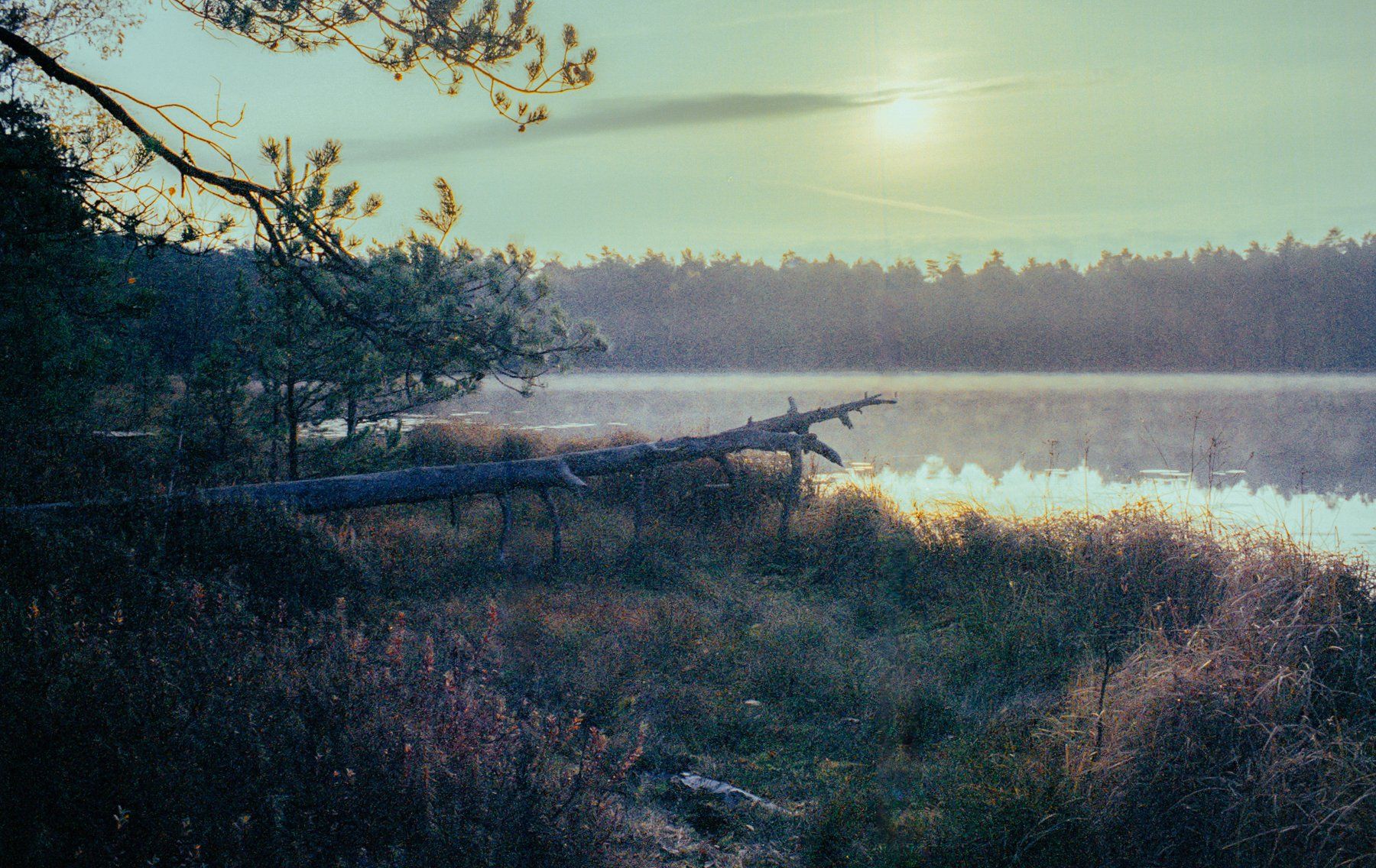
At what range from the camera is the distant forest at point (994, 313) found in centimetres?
6216

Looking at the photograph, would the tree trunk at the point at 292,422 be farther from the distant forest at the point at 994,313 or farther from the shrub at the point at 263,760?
the distant forest at the point at 994,313

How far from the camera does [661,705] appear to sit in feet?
19.9

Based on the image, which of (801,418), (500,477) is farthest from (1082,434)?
(500,477)

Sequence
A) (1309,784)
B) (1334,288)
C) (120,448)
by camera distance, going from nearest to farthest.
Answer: (1309,784), (120,448), (1334,288)

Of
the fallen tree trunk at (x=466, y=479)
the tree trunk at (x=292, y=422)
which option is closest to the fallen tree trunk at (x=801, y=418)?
the fallen tree trunk at (x=466, y=479)

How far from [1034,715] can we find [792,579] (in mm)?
4241

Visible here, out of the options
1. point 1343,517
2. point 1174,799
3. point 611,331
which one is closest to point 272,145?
point 1174,799

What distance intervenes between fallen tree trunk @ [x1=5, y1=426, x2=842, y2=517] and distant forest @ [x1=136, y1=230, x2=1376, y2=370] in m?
56.3

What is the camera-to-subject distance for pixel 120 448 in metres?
11.0

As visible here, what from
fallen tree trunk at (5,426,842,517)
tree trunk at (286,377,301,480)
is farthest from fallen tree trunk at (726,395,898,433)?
tree trunk at (286,377,301,480)

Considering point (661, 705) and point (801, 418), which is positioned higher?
point (801, 418)

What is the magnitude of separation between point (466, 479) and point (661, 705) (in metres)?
4.14

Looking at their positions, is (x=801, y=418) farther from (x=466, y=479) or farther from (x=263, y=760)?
(x=263, y=760)

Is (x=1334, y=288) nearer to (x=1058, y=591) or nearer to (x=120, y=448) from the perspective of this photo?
(x=1058, y=591)
